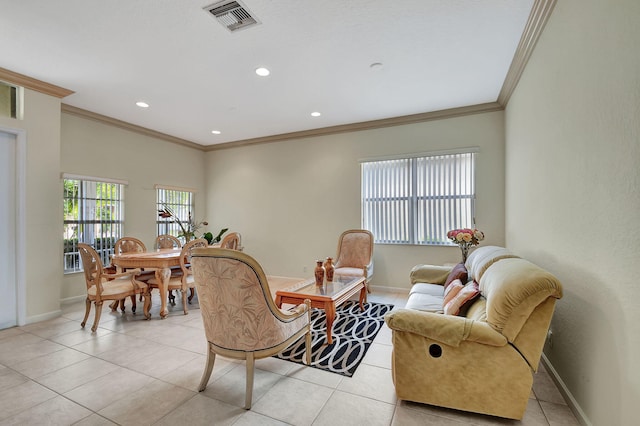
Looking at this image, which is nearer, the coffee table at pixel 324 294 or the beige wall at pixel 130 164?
the coffee table at pixel 324 294

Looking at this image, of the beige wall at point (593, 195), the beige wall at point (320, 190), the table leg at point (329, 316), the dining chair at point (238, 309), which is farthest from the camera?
the beige wall at point (320, 190)

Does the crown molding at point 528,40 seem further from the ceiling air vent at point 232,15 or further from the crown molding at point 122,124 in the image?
the crown molding at point 122,124

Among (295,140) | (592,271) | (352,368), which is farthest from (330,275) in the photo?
(295,140)

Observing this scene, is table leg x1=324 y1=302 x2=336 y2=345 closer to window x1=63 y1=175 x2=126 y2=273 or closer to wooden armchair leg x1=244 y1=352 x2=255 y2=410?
wooden armchair leg x1=244 y1=352 x2=255 y2=410

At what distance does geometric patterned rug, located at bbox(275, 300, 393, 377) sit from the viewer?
2.54 metres

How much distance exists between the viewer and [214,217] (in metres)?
6.76

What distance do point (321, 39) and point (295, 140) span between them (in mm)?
3130

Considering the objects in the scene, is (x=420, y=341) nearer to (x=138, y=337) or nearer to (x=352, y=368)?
(x=352, y=368)

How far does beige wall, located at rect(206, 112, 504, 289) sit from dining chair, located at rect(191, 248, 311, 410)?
3.40 m

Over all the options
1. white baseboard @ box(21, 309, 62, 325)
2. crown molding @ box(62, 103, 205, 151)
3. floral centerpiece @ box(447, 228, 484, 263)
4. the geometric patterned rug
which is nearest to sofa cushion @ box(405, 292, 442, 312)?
the geometric patterned rug

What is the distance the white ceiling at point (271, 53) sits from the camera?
239cm

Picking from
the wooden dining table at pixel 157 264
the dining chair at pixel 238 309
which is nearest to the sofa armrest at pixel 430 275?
the dining chair at pixel 238 309

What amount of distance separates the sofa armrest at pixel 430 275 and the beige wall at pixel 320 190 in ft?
3.37

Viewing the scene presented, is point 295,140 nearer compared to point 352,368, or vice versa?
point 352,368
